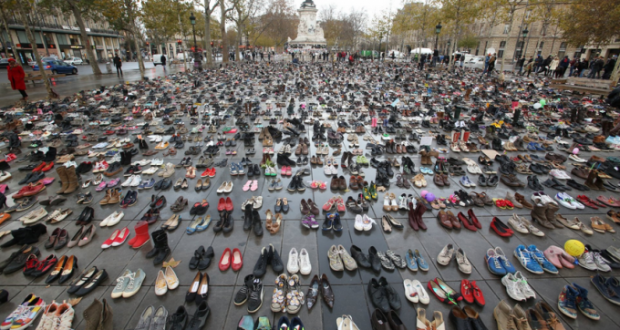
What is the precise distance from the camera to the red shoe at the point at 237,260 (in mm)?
3708

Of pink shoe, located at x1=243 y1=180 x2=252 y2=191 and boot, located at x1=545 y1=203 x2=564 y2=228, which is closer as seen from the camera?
boot, located at x1=545 y1=203 x2=564 y2=228

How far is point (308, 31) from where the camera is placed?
45.5m

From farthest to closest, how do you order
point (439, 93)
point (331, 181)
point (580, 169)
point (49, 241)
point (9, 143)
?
point (439, 93), point (9, 143), point (580, 169), point (331, 181), point (49, 241)

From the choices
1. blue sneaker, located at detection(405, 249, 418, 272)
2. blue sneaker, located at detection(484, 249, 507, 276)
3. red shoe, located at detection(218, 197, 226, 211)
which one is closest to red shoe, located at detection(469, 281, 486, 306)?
blue sneaker, located at detection(484, 249, 507, 276)

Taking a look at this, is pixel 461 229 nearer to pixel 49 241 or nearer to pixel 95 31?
pixel 49 241

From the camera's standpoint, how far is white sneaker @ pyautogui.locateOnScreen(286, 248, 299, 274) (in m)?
3.64

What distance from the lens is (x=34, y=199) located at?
212 inches

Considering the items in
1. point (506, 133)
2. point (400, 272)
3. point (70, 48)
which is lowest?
point (400, 272)

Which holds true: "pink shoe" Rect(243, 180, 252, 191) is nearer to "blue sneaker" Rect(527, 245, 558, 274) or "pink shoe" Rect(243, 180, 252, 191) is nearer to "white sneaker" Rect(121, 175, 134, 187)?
"white sneaker" Rect(121, 175, 134, 187)

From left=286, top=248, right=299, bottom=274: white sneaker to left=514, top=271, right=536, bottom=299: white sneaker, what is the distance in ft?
9.43

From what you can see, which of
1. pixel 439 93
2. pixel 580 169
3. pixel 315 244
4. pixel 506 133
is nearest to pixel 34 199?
pixel 315 244

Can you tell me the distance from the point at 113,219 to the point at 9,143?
6.18 metres

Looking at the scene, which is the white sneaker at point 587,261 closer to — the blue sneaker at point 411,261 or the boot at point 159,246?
the blue sneaker at point 411,261

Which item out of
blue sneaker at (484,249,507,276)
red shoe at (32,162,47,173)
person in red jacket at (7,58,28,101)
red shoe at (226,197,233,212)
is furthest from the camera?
person in red jacket at (7,58,28,101)
